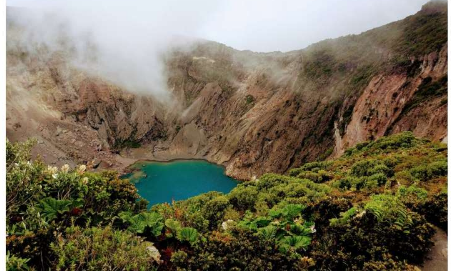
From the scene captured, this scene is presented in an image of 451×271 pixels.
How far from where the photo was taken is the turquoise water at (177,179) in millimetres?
53312

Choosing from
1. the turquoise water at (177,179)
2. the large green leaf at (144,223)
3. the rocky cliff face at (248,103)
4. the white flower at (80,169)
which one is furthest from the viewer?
the turquoise water at (177,179)

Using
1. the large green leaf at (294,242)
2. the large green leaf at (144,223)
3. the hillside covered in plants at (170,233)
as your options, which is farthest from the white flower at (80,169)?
the large green leaf at (294,242)

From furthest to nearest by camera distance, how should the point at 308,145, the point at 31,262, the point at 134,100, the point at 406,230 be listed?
the point at 134,100 < the point at 308,145 < the point at 406,230 < the point at 31,262

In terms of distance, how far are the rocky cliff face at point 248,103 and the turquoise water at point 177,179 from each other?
509 cm

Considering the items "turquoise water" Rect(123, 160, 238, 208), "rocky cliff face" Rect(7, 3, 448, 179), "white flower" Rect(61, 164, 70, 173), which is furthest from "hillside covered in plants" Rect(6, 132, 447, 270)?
"turquoise water" Rect(123, 160, 238, 208)

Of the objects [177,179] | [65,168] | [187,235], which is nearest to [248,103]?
[177,179]

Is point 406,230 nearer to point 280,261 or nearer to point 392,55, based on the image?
point 280,261

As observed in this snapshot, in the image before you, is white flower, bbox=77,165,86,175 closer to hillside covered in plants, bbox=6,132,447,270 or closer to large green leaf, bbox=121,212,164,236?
hillside covered in plants, bbox=6,132,447,270

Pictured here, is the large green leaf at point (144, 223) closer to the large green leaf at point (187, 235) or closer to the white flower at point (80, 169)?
the large green leaf at point (187, 235)

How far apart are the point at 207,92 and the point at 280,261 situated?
102643 mm

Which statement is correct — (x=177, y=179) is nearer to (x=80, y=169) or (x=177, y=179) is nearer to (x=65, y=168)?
(x=80, y=169)

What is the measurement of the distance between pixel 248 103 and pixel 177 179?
3932cm

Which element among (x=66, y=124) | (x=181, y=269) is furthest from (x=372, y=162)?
(x=66, y=124)

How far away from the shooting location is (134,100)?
10481 centimetres
